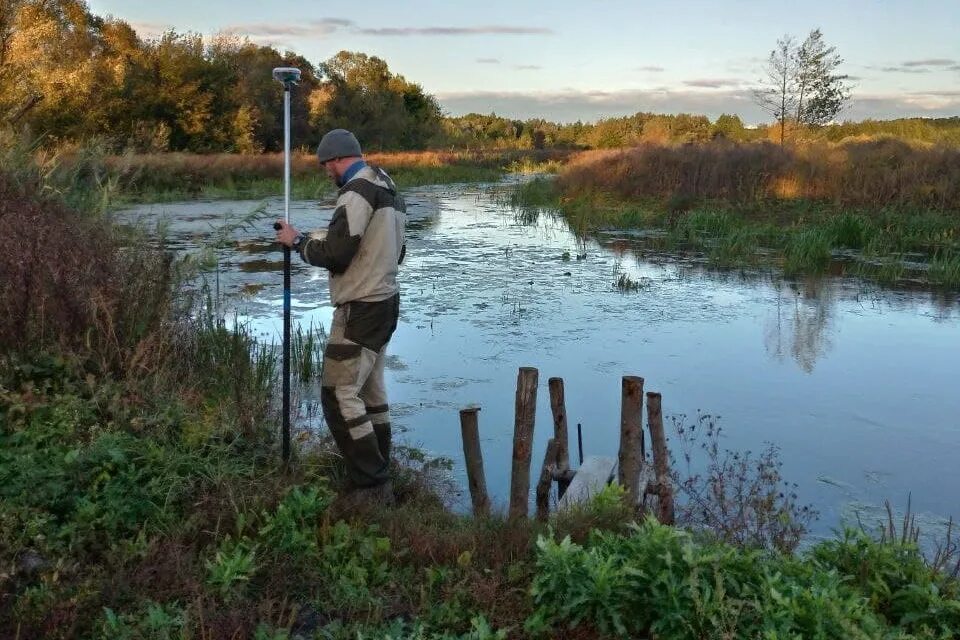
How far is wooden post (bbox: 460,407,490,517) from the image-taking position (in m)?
5.54

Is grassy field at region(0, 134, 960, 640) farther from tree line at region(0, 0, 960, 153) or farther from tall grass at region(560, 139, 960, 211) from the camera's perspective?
tall grass at region(560, 139, 960, 211)

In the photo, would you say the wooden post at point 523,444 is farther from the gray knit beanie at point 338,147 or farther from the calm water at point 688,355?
the gray knit beanie at point 338,147

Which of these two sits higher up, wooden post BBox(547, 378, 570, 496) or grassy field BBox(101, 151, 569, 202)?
grassy field BBox(101, 151, 569, 202)

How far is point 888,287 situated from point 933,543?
878 cm

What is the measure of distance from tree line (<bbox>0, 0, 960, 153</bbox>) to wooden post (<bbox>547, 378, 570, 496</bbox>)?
11396 millimetres

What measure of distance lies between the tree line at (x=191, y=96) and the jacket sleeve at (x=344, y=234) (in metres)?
11.1

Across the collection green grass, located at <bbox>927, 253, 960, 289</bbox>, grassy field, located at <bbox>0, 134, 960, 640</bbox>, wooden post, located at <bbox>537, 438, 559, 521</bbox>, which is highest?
green grass, located at <bbox>927, 253, 960, 289</bbox>

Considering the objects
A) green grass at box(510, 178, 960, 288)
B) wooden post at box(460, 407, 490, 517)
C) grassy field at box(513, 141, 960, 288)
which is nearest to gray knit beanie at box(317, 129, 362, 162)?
wooden post at box(460, 407, 490, 517)

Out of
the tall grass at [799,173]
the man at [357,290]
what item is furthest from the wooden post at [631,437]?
the tall grass at [799,173]

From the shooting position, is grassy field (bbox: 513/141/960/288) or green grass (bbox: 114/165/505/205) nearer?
grassy field (bbox: 513/141/960/288)

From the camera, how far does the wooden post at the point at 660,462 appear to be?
544 cm

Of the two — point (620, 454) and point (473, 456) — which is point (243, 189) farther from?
point (620, 454)

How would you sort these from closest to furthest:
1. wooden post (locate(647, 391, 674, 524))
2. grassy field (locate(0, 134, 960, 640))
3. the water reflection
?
grassy field (locate(0, 134, 960, 640)) → wooden post (locate(647, 391, 674, 524)) → the water reflection

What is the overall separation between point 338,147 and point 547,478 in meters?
2.56
